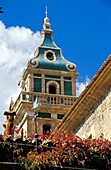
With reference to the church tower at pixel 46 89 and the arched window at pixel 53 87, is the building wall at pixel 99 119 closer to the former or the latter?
the church tower at pixel 46 89

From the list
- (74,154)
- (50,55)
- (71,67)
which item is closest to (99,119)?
(74,154)

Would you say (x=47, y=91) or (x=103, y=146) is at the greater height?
(x=47, y=91)

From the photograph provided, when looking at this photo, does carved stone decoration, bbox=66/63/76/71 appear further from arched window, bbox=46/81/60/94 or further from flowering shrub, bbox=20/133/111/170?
flowering shrub, bbox=20/133/111/170

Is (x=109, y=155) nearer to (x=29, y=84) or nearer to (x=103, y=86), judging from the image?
(x=103, y=86)

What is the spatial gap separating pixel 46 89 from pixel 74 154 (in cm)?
2806

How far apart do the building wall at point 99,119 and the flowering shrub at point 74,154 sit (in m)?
3.05

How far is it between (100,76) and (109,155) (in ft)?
13.5

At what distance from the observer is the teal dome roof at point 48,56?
44.6m

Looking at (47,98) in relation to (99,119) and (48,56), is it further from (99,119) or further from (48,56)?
(99,119)

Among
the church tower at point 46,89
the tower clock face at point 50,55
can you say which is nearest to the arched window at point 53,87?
the church tower at point 46,89

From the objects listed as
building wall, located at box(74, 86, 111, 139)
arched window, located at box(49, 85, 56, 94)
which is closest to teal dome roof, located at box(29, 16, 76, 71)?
arched window, located at box(49, 85, 56, 94)

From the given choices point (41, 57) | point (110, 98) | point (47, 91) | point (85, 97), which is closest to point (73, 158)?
point (110, 98)

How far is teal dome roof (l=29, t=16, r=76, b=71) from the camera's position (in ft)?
146

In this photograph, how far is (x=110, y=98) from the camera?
60.4ft
